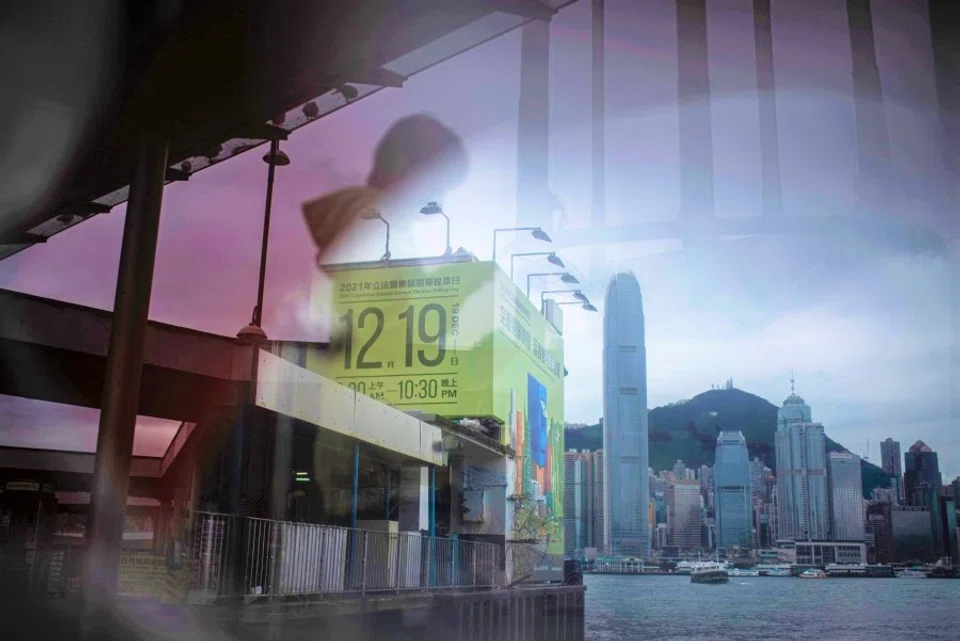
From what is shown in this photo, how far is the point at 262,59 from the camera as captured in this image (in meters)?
7.76

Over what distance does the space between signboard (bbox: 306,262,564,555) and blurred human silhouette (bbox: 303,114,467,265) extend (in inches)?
388

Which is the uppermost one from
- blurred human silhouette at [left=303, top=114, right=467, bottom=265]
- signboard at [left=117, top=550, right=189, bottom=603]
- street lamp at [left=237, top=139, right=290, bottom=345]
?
blurred human silhouette at [left=303, top=114, right=467, bottom=265]

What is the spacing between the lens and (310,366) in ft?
74.9

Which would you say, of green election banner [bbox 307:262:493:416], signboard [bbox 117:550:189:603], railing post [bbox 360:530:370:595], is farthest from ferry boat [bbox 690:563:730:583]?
signboard [bbox 117:550:189:603]

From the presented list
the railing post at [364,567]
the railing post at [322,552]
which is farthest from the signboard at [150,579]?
the railing post at [364,567]

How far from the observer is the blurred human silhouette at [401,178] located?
28.5ft

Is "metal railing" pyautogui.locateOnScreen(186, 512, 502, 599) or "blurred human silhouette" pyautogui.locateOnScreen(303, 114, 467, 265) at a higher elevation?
"blurred human silhouette" pyautogui.locateOnScreen(303, 114, 467, 265)

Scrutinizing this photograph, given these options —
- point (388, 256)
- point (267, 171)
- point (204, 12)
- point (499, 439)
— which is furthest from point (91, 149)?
point (499, 439)

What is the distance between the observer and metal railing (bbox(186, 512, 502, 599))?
871 cm

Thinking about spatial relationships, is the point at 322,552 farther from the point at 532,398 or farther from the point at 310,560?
the point at 532,398

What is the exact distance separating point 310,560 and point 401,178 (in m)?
4.53

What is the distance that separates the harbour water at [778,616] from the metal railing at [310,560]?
19.3 meters

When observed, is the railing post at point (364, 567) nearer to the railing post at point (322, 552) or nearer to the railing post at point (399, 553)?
the railing post at point (322, 552)

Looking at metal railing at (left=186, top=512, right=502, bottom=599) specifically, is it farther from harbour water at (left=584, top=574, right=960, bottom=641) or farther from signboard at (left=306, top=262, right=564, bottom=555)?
harbour water at (left=584, top=574, right=960, bottom=641)
